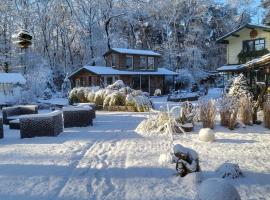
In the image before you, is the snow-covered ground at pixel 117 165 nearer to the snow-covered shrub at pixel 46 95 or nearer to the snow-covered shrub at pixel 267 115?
the snow-covered shrub at pixel 267 115

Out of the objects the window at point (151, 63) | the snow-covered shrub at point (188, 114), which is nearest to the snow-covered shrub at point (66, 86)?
the window at point (151, 63)

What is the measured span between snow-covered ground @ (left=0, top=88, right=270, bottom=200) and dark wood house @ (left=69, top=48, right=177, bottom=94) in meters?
22.3

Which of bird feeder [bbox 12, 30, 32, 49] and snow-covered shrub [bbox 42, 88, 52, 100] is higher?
bird feeder [bbox 12, 30, 32, 49]

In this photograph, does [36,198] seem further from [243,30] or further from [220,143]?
[243,30]

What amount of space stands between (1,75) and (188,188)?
2699 centimetres

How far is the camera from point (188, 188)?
5199mm

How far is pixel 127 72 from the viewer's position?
33.5 m

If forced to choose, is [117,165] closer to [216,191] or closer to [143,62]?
[216,191]

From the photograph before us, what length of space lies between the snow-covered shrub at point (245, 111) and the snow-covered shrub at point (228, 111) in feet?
0.60

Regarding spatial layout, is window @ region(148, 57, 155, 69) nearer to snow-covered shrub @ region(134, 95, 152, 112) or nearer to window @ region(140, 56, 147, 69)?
window @ region(140, 56, 147, 69)

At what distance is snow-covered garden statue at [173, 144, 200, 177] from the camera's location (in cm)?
568

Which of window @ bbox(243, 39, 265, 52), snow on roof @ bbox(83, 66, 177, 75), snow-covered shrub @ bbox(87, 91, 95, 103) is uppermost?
window @ bbox(243, 39, 265, 52)

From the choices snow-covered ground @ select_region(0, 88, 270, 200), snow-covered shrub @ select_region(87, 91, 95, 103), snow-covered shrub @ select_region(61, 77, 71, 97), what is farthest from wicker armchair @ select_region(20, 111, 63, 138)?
snow-covered shrub @ select_region(61, 77, 71, 97)

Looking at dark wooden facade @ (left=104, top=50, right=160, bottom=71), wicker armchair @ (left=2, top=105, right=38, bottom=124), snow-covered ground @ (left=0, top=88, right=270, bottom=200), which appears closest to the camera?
snow-covered ground @ (left=0, top=88, right=270, bottom=200)
